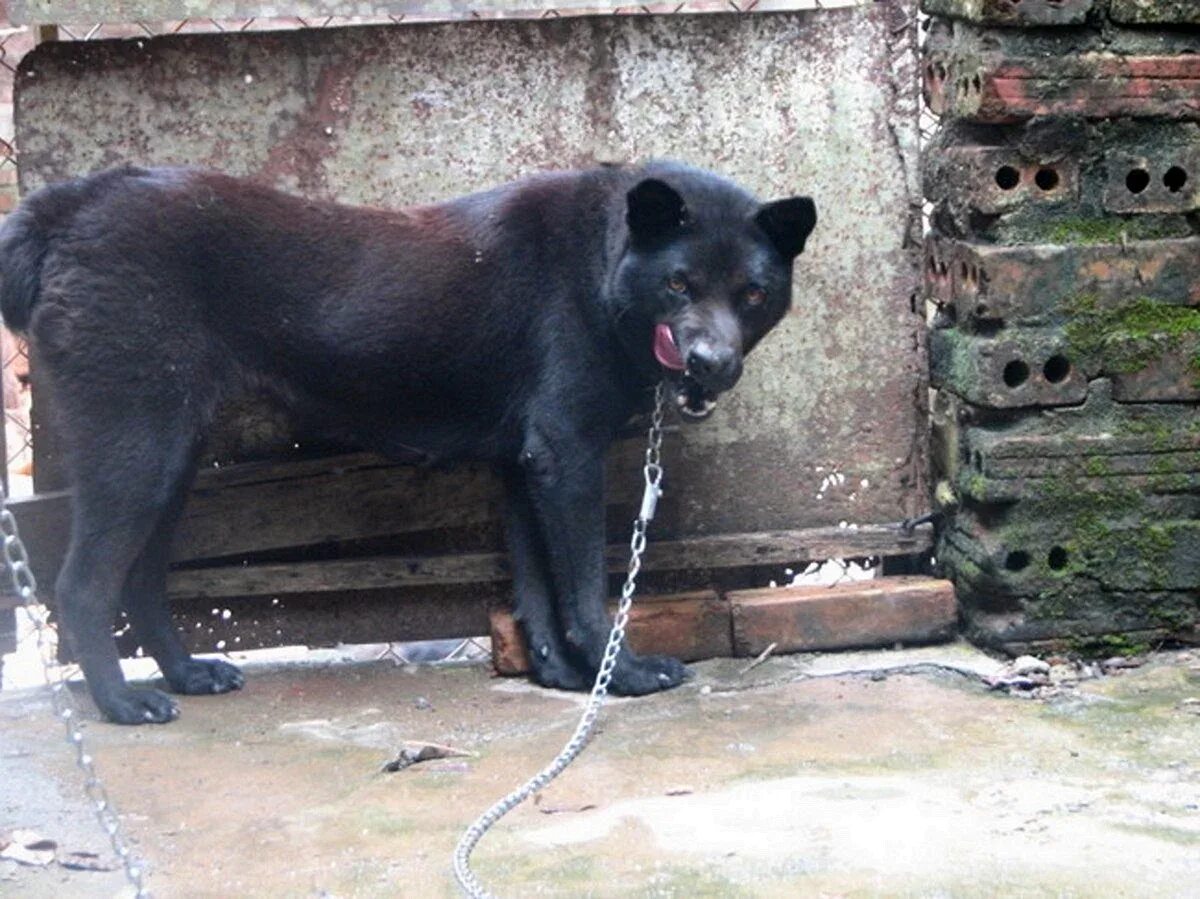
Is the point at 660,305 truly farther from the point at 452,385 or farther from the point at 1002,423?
the point at 1002,423

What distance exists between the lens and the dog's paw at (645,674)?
5.19 metres

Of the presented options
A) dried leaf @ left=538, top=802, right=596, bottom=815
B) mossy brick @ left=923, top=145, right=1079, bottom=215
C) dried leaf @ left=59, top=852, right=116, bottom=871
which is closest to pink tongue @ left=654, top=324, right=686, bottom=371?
mossy brick @ left=923, top=145, right=1079, bottom=215

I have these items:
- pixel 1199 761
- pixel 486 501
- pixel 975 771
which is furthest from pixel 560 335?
pixel 1199 761

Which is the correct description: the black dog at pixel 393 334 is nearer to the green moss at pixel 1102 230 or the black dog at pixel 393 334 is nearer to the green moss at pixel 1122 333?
the green moss at pixel 1102 230

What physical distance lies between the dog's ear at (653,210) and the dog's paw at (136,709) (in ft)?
6.11

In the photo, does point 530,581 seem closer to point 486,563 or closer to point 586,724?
point 486,563

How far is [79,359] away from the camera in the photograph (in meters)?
4.90

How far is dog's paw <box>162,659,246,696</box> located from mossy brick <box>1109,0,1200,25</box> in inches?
126

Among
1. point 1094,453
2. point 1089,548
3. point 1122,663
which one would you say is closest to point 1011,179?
point 1094,453

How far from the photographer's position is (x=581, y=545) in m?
5.23

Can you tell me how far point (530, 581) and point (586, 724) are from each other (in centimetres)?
95

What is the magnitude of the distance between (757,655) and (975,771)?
47.8 inches

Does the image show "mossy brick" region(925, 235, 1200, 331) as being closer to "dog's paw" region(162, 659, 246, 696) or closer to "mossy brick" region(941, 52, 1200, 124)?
"mossy brick" region(941, 52, 1200, 124)

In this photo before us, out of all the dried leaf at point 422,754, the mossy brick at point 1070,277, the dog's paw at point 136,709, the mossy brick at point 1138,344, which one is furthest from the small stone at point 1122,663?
the dog's paw at point 136,709
